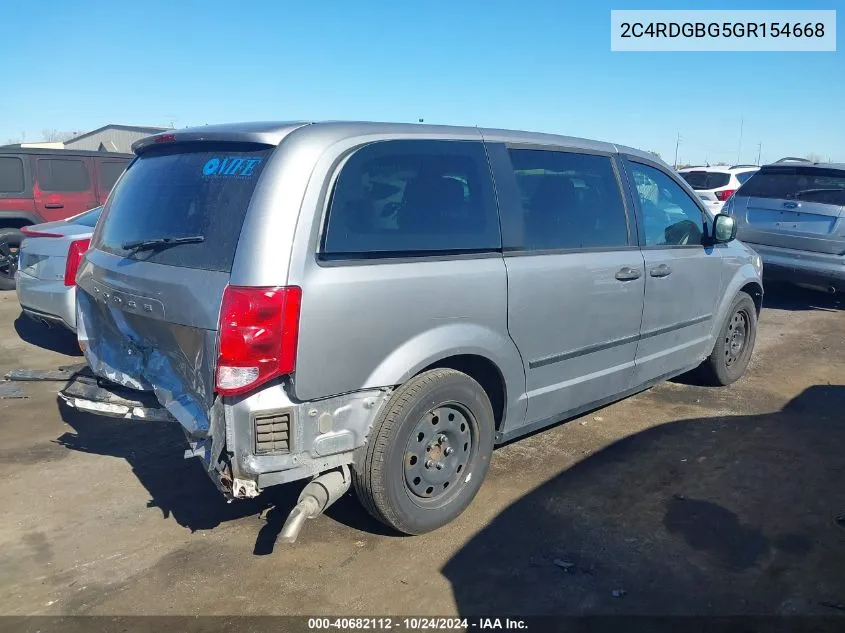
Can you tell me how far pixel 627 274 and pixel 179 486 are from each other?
2893mm

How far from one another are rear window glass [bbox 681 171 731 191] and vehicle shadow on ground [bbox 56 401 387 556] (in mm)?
12344

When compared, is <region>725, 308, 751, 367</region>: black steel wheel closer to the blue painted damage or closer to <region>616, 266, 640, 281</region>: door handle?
<region>616, 266, 640, 281</region>: door handle

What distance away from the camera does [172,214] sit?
326 cm

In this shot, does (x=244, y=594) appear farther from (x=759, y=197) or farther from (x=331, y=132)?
(x=759, y=197)

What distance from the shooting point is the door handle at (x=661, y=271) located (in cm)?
444

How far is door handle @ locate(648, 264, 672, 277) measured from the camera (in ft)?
14.6

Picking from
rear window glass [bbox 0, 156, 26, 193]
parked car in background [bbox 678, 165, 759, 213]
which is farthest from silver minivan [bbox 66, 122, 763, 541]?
parked car in background [bbox 678, 165, 759, 213]

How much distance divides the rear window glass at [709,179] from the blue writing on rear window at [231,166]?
12.7 meters

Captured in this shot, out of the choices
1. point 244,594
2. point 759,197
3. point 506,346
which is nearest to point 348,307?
point 506,346

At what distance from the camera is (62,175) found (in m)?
10.3

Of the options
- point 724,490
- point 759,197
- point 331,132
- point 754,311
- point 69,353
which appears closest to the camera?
point 331,132

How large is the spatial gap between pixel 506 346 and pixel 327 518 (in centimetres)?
129

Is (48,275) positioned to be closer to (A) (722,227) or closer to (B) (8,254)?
(B) (8,254)

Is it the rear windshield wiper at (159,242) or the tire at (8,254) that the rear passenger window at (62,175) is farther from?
the rear windshield wiper at (159,242)
